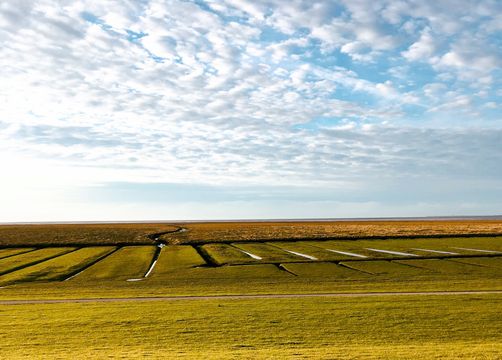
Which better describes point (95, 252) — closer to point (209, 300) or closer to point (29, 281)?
point (29, 281)

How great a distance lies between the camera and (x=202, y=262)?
5650 cm

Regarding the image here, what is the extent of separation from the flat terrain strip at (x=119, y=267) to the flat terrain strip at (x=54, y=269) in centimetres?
187

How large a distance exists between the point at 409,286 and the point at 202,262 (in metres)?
26.8

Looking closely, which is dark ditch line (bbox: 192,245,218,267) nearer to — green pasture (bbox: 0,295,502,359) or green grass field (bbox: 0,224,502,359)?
green grass field (bbox: 0,224,502,359)

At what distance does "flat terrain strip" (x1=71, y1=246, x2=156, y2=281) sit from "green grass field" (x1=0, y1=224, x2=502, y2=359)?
0.28 metres

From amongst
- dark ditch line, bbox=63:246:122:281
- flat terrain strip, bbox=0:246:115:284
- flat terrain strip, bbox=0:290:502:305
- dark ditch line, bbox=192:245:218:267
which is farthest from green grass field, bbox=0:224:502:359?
flat terrain strip, bbox=0:290:502:305

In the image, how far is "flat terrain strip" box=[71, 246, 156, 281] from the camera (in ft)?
156

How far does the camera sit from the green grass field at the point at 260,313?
19750 millimetres

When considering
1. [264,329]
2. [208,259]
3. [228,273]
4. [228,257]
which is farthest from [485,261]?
[264,329]

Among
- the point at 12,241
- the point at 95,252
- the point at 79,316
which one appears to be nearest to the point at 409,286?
the point at 79,316

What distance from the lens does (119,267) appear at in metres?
54.4

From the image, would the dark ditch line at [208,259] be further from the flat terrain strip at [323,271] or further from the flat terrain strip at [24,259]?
the flat terrain strip at [24,259]

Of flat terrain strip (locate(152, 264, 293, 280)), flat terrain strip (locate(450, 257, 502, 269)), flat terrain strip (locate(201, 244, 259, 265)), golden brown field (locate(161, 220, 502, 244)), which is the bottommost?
flat terrain strip (locate(152, 264, 293, 280))

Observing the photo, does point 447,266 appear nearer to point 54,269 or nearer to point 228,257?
point 228,257
